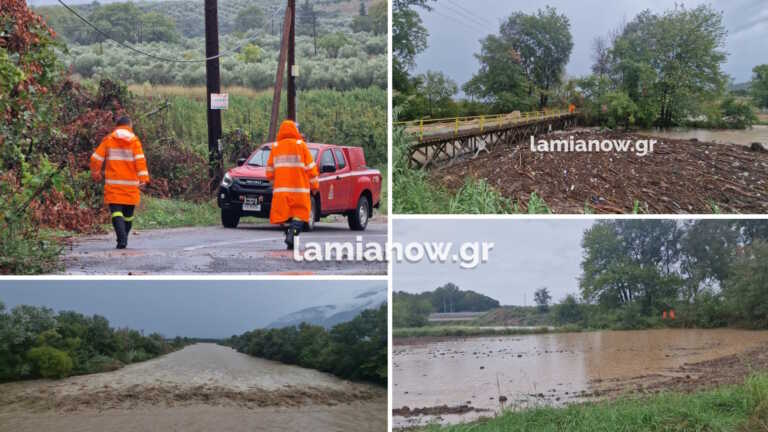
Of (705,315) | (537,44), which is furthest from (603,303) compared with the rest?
(537,44)

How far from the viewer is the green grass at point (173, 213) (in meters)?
6.52

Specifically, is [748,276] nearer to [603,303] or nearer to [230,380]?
[603,303]

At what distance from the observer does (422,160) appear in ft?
20.1

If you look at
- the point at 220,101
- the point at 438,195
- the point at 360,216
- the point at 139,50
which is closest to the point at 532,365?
the point at 438,195

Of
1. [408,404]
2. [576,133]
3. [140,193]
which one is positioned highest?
[576,133]

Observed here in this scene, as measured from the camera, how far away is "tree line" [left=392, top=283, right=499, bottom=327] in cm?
599

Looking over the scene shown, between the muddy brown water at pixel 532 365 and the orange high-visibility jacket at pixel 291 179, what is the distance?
1.52 m

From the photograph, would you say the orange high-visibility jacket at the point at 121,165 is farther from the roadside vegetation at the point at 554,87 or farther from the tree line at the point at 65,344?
the roadside vegetation at the point at 554,87

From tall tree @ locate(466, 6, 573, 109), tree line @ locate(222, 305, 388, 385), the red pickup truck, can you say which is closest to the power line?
the red pickup truck

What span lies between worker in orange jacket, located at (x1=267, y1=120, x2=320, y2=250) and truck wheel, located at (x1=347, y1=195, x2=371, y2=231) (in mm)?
580

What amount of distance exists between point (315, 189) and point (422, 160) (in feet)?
3.34

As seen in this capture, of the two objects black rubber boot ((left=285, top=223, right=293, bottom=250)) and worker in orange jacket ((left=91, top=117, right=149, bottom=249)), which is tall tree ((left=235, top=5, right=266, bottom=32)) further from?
black rubber boot ((left=285, top=223, right=293, bottom=250))

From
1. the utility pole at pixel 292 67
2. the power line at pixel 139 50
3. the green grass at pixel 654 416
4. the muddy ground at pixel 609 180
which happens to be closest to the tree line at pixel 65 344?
the utility pole at pixel 292 67

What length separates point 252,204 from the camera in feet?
21.0
